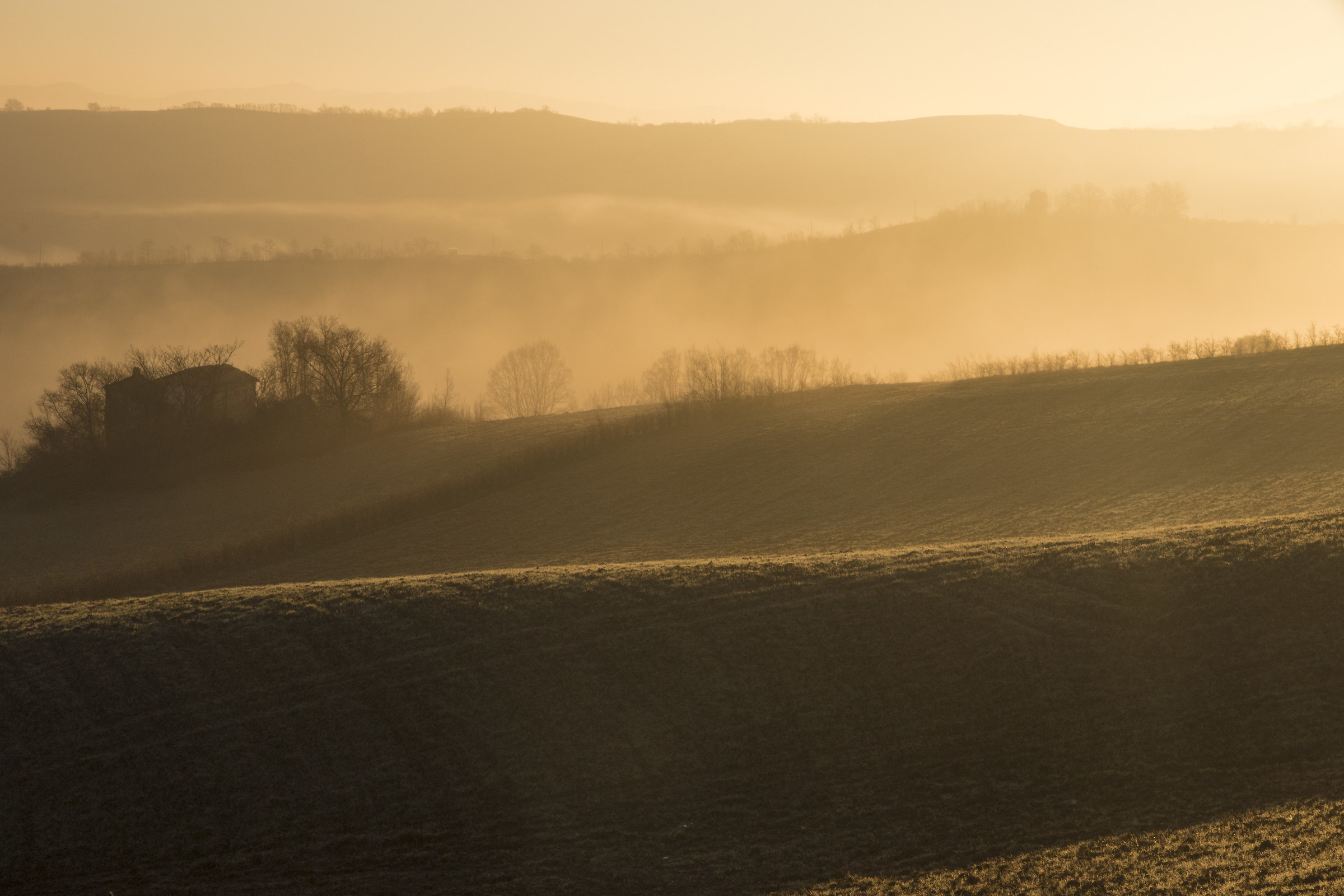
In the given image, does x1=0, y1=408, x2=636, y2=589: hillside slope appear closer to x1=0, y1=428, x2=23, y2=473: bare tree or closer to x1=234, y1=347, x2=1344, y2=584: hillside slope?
x1=234, y1=347, x2=1344, y2=584: hillside slope

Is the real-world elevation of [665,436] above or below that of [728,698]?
above

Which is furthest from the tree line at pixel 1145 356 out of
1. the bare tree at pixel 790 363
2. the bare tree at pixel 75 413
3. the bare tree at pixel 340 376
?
the bare tree at pixel 75 413

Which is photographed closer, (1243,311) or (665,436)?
(665,436)

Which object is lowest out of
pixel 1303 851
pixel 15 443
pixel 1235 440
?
pixel 1303 851

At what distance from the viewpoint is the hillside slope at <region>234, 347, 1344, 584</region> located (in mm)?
32125

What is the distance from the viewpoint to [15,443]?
95562 mm

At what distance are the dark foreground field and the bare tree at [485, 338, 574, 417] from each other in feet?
334

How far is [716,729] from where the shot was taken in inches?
655

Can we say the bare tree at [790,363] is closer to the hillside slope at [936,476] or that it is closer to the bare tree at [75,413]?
the hillside slope at [936,476]

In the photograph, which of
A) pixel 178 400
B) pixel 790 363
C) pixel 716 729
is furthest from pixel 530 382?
pixel 716 729

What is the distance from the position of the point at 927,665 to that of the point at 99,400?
68.9m

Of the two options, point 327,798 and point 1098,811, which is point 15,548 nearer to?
point 327,798

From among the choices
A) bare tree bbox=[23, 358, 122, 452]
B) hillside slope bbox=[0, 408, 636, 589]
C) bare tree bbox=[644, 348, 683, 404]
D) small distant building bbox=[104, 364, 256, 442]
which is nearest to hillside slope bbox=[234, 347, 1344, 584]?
hillside slope bbox=[0, 408, 636, 589]

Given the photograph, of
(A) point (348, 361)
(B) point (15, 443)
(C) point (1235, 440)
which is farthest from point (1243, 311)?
(B) point (15, 443)
